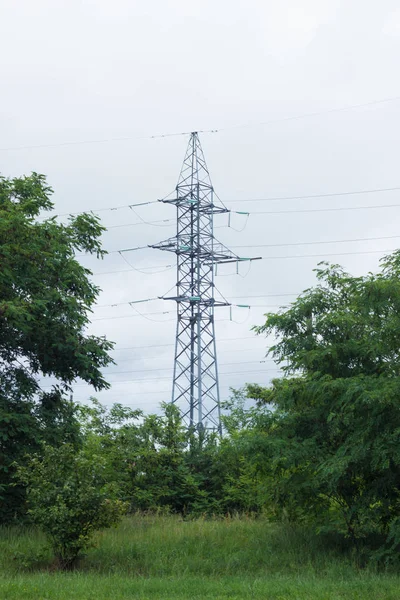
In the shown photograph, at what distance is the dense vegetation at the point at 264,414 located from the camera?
46.6 ft

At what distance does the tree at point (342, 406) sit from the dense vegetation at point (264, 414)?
30mm

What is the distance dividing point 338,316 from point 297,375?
161 centimetres

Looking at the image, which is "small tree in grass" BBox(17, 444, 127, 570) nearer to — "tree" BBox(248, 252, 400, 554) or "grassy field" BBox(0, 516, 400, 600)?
"grassy field" BBox(0, 516, 400, 600)

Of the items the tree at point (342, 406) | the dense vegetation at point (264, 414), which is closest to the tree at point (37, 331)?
the dense vegetation at point (264, 414)

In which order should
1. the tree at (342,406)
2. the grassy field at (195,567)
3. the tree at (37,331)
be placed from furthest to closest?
the tree at (37,331)
the tree at (342,406)
the grassy field at (195,567)

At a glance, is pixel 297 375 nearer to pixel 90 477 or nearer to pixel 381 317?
pixel 381 317

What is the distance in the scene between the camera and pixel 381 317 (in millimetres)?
14328

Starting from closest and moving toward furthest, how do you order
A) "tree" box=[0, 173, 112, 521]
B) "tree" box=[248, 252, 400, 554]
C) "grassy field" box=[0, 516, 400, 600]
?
1. "grassy field" box=[0, 516, 400, 600]
2. "tree" box=[248, 252, 400, 554]
3. "tree" box=[0, 173, 112, 521]

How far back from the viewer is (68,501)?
1482 centimetres

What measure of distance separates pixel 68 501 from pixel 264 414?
4331 mm

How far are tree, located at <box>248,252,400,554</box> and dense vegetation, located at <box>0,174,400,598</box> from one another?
0.10 feet

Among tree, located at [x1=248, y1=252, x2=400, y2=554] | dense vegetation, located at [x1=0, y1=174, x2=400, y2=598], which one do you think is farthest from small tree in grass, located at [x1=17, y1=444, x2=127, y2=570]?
tree, located at [x1=248, y1=252, x2=400, y2=554]

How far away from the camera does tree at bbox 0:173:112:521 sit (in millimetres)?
18359

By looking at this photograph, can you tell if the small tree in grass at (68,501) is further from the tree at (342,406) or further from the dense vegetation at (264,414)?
the tree at (342,406)
